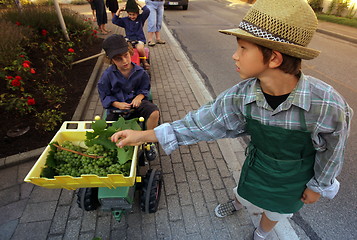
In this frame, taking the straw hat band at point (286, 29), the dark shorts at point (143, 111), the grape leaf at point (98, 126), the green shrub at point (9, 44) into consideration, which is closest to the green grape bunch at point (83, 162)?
the grape leaf at point (98, 126)

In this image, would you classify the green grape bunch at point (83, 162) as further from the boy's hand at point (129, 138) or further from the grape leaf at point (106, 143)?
the boy's hand at point (129, 138)

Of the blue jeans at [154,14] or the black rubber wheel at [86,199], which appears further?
the blue jeans at [154,14]

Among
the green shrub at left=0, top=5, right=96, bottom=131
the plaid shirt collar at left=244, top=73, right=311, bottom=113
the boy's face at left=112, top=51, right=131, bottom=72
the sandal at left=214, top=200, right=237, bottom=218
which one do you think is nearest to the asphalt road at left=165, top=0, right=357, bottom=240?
the sandal at left=214, top=200, right=237, bottom=218

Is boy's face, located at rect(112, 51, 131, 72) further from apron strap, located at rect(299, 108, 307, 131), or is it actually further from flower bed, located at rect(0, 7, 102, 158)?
apron strap, located at rect(299, 108, 307, 131)

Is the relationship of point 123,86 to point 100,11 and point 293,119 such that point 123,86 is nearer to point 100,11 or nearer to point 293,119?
point 293,119

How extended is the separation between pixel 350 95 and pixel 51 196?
6.03 meters

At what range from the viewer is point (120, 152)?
1.73 metres

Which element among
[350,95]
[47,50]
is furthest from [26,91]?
[350,95]

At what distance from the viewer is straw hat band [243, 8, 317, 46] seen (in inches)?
39.3

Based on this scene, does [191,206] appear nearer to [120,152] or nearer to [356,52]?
[120,152]

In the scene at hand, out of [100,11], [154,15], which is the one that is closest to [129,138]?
[154,15]

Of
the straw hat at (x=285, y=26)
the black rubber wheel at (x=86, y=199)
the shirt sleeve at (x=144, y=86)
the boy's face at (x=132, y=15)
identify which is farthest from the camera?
the boy's face at (x=132, y=15)

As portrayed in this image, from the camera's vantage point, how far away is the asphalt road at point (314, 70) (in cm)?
233

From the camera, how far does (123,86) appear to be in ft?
9.67
